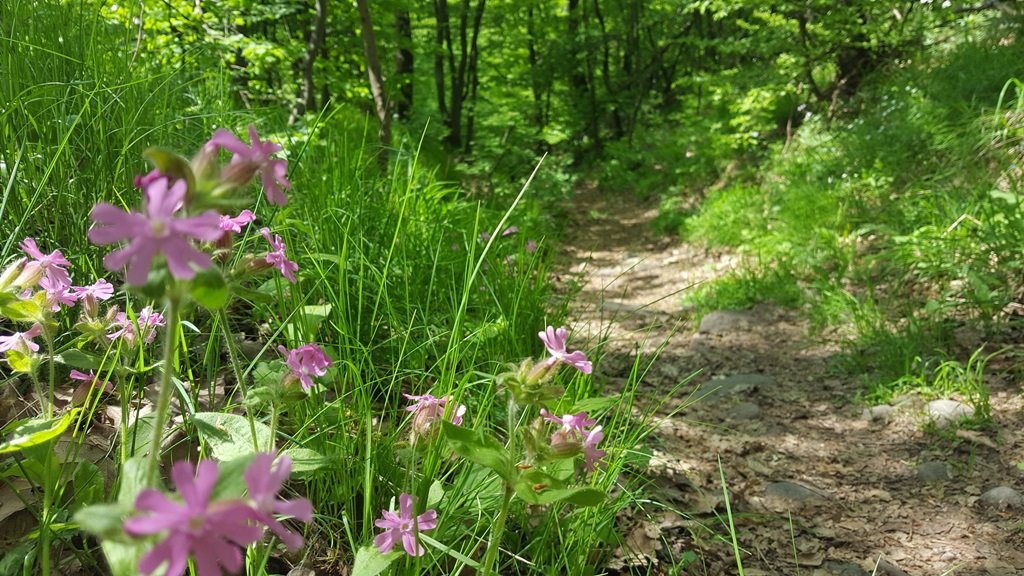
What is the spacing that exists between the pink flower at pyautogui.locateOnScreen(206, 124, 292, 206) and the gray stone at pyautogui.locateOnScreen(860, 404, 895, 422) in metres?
2.54

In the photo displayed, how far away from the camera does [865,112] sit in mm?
5902

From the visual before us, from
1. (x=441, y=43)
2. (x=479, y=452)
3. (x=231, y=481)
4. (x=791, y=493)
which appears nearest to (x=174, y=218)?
(x=231, y=481)

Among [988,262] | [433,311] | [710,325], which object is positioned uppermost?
[433,311]

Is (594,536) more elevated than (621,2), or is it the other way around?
(621,2)

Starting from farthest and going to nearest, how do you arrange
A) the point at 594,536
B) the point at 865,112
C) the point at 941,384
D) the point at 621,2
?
the point at 621,2, the point at 865,112, the point at 941,384, the point at 594,536

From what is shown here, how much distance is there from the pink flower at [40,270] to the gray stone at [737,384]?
2.38m

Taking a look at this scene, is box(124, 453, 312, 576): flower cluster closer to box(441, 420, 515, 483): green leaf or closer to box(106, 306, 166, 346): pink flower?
box(441, 420, 515, 483): green leaf

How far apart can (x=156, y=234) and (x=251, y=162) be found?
5.6 inches

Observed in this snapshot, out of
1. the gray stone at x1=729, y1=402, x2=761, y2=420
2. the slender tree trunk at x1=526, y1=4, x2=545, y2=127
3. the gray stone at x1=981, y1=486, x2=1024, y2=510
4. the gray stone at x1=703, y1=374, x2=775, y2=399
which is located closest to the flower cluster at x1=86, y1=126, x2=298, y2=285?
the gray stone at x1=981, y1=486, x2=1024, y2=510

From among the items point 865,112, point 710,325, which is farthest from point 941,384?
point 865,112

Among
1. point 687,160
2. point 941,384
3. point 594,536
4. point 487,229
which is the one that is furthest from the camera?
point 687,160

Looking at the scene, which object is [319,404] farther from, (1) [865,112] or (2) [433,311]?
(1) [865,112]

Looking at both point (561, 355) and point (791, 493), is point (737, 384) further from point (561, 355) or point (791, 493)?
point (561, 355)

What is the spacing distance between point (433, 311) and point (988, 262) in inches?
103
